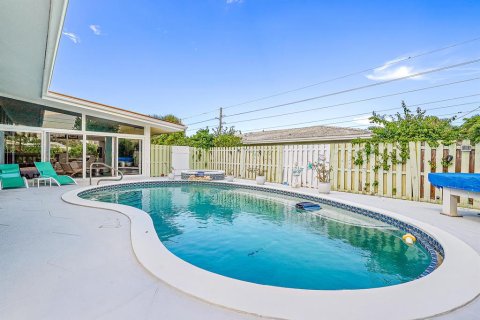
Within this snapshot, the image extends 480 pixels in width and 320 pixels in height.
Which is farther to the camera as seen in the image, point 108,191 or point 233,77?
point 233,77

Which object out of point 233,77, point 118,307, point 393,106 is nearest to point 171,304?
point 118,307

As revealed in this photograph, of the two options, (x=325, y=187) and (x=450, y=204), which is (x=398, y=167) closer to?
(x=325, y=187)

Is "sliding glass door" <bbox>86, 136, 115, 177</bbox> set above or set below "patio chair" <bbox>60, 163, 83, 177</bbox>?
above

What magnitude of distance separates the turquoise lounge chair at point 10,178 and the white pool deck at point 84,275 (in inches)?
184

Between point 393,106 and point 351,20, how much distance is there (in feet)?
35.7

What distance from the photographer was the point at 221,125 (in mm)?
32781

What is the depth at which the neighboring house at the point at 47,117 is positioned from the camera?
4.40 m

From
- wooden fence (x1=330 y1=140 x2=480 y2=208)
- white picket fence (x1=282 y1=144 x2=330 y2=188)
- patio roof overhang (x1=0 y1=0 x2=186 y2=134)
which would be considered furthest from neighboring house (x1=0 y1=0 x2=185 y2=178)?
wooden fence (x1=330 y1=140 x2=480 y2=208)

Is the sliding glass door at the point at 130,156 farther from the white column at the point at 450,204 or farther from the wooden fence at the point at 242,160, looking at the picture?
the white column at the point at 450,204

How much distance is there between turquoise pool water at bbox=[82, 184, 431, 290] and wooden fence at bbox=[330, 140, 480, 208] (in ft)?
8.82

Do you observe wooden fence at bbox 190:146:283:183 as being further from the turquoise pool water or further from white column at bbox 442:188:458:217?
white column at bbox 442:188:458:217

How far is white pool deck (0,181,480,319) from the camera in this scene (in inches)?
80.0

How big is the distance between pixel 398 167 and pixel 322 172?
2.73 metres

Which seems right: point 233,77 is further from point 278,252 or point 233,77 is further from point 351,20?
point 278,252
